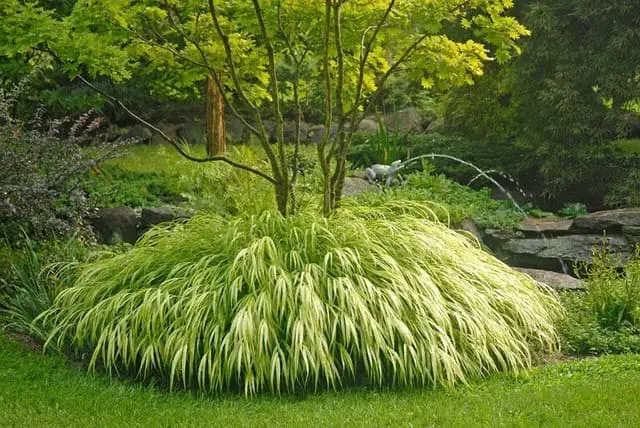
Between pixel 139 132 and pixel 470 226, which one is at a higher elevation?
pixel 139 132

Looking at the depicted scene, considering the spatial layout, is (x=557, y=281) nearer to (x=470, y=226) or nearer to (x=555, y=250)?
(x=555, y=250)

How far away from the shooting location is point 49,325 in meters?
6.32

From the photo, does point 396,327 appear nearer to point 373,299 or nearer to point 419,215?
point 373,299

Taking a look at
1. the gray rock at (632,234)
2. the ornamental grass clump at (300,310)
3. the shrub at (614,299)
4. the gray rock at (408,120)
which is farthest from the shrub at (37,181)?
the gray rock at (408,120)

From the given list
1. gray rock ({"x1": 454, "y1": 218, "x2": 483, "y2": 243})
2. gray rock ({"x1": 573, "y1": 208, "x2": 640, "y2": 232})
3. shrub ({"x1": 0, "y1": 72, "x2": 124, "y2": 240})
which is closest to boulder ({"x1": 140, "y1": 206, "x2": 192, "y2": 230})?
shrub ({"x1": 0, "y1": 72, "x2": 124, "y2": 240})

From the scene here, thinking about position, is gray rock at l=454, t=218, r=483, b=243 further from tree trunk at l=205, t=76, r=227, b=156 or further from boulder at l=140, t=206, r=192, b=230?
tree trunk at l=205, t=76, r=227, b=156

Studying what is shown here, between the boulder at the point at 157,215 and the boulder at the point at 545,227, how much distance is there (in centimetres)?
396

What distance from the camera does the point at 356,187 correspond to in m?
11.1

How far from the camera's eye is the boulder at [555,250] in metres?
9.41

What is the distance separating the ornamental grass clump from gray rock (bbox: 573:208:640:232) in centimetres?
336

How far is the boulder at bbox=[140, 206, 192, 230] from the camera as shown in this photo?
9.14m

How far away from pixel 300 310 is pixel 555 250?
199 inches

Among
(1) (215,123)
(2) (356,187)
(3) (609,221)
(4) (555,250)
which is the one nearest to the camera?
(4) (555,250)

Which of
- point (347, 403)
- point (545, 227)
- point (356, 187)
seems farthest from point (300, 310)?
point (356, 187)
